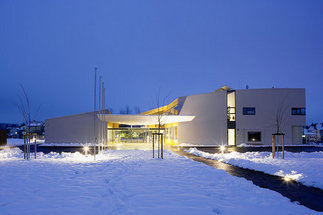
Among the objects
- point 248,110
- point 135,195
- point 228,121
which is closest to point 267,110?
point 248,110

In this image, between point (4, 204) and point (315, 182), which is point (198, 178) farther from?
point (4, 204)

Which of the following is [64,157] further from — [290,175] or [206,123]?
[206,123]

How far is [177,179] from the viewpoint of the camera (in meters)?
6.59

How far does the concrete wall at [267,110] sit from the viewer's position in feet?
89.2

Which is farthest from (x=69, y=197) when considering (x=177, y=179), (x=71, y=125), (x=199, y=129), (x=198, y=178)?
(x=71, y=125)

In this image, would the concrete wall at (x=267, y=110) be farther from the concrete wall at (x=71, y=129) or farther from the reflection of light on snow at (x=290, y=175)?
the reflection of light on snow at (x=290, y=175)

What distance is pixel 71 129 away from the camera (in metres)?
28.0

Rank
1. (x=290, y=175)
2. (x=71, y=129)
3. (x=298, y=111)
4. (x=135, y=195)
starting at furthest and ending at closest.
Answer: (x=71, y=129) → (x=298, y=111) → (x=290, y=175) → (x=135, y=195)

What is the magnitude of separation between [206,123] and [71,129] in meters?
17.3

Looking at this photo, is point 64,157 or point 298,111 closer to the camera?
point 64,157

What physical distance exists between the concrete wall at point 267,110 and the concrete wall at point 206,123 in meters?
2.22

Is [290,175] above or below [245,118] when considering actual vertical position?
below

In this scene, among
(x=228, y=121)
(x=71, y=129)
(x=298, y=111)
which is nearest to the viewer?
(x=228, y=121)

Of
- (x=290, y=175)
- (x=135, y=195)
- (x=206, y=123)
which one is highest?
(x=206, y=123)
